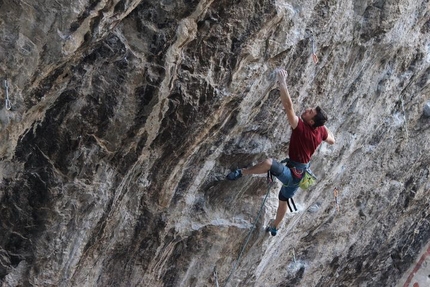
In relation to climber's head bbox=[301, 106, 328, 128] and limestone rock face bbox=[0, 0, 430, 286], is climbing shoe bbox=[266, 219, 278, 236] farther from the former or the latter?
climber's head bbox=[301, 106, 328, 128]

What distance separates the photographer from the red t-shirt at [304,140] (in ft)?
16.1

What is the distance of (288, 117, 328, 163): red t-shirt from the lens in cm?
491

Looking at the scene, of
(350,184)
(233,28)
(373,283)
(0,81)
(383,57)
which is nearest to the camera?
(0,81)

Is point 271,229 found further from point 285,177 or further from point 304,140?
point 304,140

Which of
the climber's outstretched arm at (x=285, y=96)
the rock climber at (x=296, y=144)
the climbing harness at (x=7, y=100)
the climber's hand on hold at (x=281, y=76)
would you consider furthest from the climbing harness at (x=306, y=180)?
the climbing harness at (x=7, y=100)

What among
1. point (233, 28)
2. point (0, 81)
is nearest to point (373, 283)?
point (233, 28)

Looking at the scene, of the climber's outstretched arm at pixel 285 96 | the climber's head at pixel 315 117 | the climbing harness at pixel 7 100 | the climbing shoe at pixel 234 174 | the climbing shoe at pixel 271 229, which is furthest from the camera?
the climbing shoe at pixel 271 229

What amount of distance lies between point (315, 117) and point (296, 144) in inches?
12.4

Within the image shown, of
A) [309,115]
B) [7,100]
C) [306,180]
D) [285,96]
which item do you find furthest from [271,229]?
[7,100]

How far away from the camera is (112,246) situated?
5098mm

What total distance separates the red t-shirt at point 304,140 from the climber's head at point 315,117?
0.05 meters

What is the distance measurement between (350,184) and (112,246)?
3.02 meters

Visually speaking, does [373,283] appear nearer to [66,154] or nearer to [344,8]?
[344,8]

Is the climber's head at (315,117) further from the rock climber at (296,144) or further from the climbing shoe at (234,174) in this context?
the climbing shoe at (234,174)
